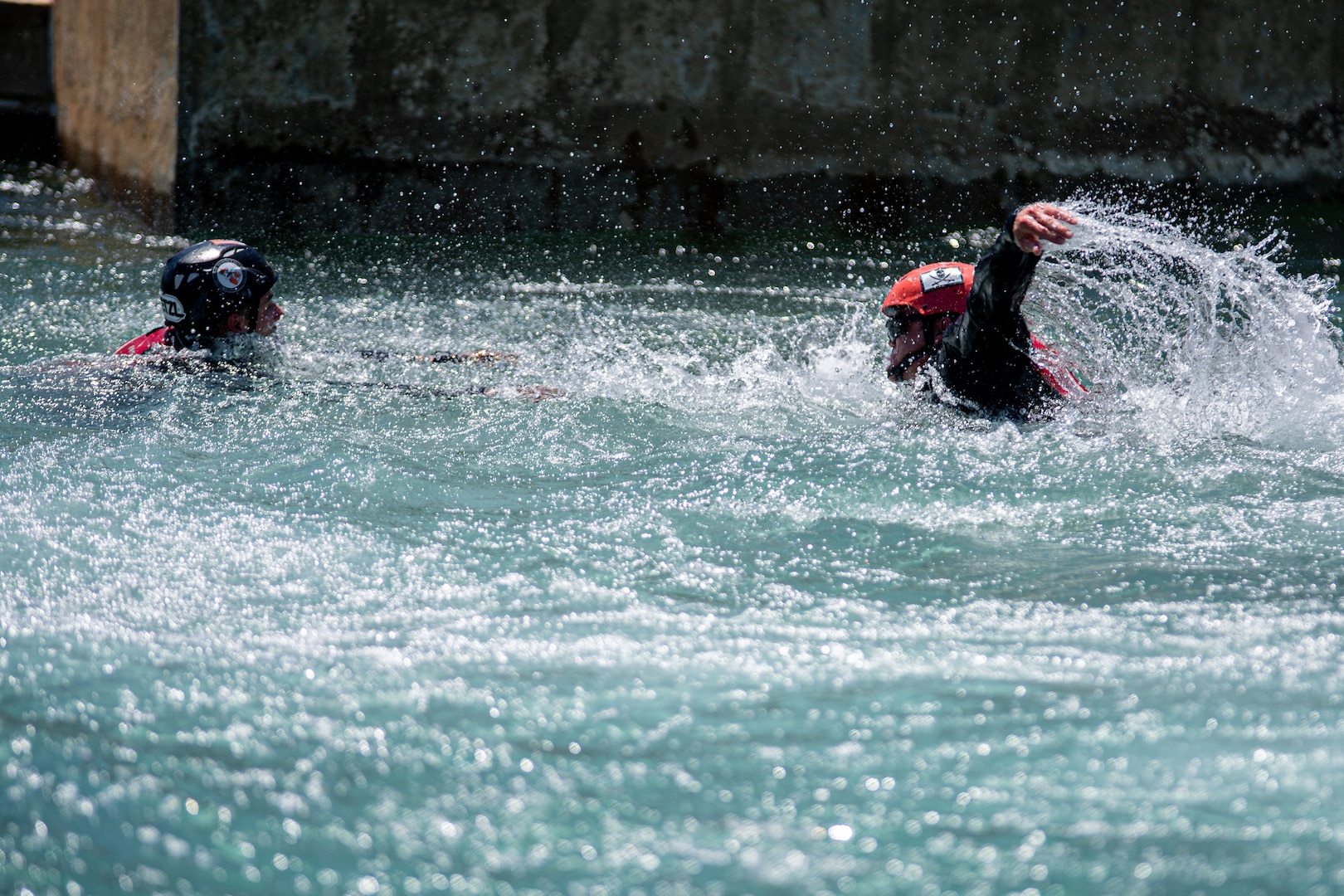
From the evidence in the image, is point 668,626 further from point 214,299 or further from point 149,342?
point 149,342

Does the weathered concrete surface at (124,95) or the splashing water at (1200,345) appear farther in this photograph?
the weathered concrete surface at (124,95)

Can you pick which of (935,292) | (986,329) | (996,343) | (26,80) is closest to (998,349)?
(996,343)

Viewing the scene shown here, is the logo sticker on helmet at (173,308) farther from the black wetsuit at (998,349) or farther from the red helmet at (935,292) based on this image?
the black wetsuit at (998,349)

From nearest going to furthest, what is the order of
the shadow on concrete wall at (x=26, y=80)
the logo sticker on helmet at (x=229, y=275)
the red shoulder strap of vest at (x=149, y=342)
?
1. the logo sticker on helmet at (x=229, y=275)
2. the red shoulder strap of vest at (x=149, y=342)
3. the shadow on concrete wall at (x=26, y=80)

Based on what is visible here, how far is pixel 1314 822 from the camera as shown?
256 centimetres

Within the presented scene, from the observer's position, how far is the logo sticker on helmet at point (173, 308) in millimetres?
5824

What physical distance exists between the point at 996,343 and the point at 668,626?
2.21 metres

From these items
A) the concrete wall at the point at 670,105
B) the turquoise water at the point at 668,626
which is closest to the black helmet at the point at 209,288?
the turquoise water at the point at 668,626

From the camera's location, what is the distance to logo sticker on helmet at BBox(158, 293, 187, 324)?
582 centimetres

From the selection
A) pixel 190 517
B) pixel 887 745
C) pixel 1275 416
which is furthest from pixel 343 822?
pixel 1275 416

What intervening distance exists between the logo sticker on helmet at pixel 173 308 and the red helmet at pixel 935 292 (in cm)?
327

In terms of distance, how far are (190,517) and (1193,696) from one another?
10.3 ft

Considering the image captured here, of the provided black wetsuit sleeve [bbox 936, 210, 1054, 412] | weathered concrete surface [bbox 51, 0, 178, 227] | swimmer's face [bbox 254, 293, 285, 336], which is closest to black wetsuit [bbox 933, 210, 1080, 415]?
black wetsuit sleeve [bbox 936, 210, 1054, 412]

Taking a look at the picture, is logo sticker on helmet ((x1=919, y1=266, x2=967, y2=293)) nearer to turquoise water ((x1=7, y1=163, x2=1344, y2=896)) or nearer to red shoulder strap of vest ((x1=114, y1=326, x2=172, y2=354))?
turquoise water ((x1=7, y1=163, x2=1344, y2=896))
